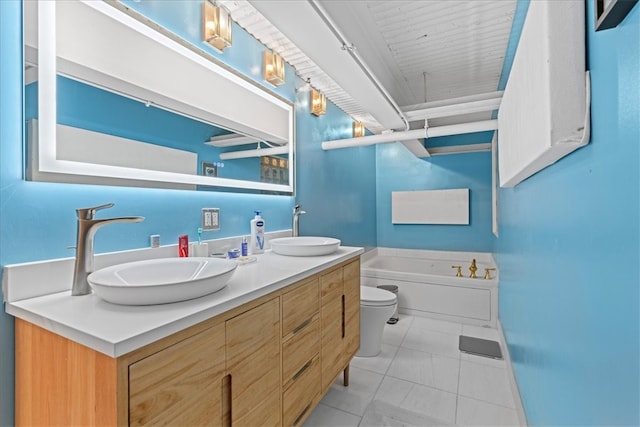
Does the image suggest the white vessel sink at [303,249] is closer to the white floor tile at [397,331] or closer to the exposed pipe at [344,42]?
the exposed pipe at [344,42]

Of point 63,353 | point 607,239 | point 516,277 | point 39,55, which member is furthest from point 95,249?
point 516,277

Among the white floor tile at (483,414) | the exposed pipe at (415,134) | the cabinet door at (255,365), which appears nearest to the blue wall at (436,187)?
the exposed pipe at (415,134)

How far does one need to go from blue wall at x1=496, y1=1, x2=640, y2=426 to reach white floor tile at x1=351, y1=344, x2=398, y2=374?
45.0 inches

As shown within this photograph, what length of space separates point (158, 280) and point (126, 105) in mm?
761

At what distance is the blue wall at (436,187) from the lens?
3859 mm

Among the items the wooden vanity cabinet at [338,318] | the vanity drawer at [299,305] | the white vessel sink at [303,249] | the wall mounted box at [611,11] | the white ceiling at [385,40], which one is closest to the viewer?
the wall mounted box at [611,11]

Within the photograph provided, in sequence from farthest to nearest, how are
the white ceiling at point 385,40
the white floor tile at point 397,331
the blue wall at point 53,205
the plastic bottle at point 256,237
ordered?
1. the white floor tile at point 397,331
2. the plastic bottle at point 256,237
3. the white ceiling at point 385,40
4. the blue wall at point 53,205

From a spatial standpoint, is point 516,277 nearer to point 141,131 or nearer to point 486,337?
point 486,337

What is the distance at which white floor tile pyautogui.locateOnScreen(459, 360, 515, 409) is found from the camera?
6.06ft

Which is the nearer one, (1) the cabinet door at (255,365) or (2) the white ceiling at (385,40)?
(1) the cabinet door at (255,365)

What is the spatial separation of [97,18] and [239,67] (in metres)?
0.79

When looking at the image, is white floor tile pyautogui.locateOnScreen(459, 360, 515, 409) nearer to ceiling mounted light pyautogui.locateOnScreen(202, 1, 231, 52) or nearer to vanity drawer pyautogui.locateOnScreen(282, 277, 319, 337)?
vanity drawer pyautogui.locateOnScreen(282, 277, 319, 337)

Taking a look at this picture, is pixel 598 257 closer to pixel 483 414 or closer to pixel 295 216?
pixel 483 414

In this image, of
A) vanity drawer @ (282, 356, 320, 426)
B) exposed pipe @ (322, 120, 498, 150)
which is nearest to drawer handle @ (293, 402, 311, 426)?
vanity drawer @ (282, 356, 320, 426)
